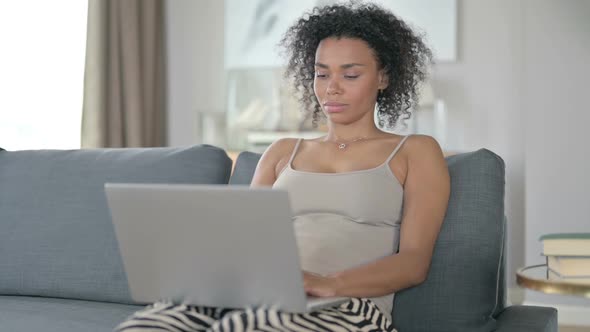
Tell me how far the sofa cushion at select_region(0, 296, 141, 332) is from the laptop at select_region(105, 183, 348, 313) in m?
0.40

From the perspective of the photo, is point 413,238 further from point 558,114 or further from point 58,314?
point 558,114

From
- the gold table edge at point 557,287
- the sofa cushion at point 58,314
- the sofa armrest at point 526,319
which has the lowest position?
the sofa cushion at point 58,314

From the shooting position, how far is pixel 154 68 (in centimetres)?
505

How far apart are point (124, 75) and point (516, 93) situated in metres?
2.19

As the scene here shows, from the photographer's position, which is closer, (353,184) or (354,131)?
(353,184)

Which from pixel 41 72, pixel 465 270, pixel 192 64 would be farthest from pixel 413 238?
pixel 192 64

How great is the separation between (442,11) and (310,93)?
261 centimetres

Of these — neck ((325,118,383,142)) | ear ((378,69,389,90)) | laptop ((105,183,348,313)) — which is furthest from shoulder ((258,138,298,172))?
laptop ((105,183,348,313))

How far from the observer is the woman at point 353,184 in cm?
152

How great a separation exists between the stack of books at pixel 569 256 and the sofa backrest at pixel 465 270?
0.14 meters

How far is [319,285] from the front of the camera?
153 cm

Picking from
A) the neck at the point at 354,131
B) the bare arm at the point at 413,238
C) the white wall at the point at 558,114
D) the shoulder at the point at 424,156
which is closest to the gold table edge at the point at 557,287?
the bare arm at the point at 413,238

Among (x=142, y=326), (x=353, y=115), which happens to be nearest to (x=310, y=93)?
(x=353, y=115)

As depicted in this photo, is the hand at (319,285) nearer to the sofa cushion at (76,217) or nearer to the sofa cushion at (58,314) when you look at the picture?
the sofa cushion at (58,314)
